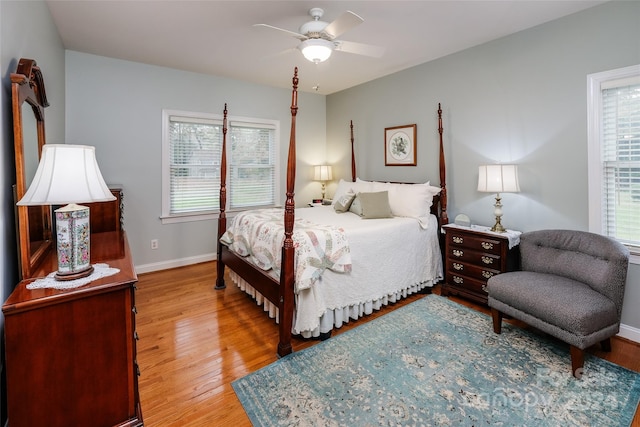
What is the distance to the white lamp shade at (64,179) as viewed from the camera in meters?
1.38

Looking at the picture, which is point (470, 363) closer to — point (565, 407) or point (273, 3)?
point (565, 407)

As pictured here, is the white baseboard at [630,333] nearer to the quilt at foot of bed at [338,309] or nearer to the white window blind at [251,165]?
the quilt at foot of bed at [338,309]

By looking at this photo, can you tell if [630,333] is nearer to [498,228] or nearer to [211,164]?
[498,228]

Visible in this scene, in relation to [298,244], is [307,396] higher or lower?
lower

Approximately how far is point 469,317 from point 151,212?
12.8 feet

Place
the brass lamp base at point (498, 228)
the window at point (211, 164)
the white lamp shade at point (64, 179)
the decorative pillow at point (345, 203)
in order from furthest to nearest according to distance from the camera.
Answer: the window at point (211, 164) → the decorative pillow at point (345, 203) → the brass lamp base at point (498, 228) → the white lamp shade at point (64, 179)

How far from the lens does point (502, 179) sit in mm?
2914

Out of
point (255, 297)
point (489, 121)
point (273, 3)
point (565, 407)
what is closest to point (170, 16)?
point (273, 3)

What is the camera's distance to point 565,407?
178 cm

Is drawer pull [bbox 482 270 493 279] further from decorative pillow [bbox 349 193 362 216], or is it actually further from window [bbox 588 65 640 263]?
decorative pillow [bbox 349 193 362 216]

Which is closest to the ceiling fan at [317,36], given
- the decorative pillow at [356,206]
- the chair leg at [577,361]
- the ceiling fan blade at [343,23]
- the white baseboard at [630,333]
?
the ceiling fan blade at [343,23]

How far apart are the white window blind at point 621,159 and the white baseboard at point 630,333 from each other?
0.66m

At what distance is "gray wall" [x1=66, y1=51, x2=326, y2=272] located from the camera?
3.64 meters

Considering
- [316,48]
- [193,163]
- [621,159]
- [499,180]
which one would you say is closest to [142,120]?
[193,163]
